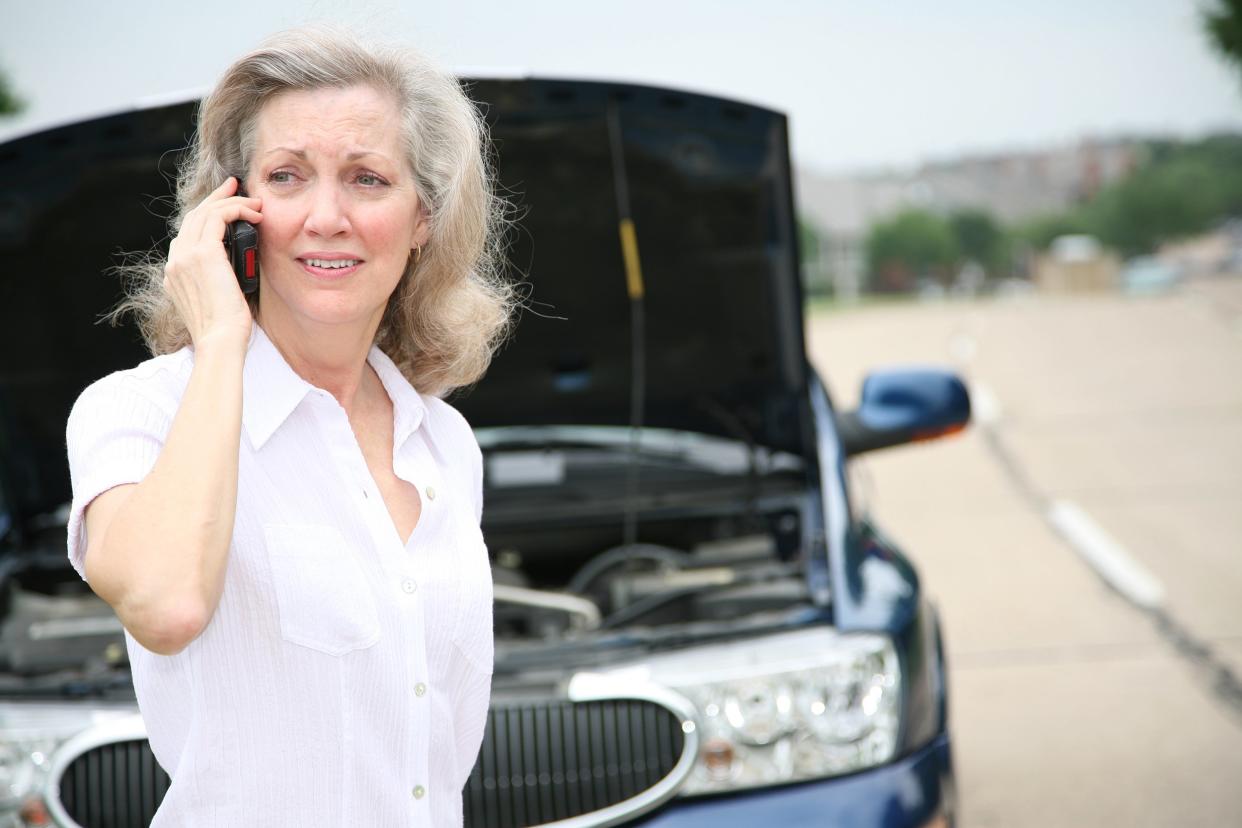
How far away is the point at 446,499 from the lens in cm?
181

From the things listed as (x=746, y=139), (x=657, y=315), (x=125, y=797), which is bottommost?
(x=125, y=797)

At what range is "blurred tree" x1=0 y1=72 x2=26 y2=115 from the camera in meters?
12.2

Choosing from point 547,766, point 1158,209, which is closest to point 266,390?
point 547,766

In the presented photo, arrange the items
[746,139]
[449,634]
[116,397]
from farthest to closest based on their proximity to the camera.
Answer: [746,139] < [449,634] < [116,397]

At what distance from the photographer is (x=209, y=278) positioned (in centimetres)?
157

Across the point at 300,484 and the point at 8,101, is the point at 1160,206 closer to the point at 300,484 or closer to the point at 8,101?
the point at 8,101

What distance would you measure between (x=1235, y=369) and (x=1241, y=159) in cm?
12693

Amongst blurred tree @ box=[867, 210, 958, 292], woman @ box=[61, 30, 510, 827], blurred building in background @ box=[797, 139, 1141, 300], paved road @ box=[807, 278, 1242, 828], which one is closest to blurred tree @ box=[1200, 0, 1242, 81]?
paved road @ box=[807, 278, 1242, 828]

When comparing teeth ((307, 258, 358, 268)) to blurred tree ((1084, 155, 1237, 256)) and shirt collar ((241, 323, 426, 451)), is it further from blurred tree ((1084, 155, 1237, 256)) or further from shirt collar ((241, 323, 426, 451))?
blurred tree ((1084, 155, 1237, 256))

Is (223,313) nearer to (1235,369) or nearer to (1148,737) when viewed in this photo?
(1148,737)

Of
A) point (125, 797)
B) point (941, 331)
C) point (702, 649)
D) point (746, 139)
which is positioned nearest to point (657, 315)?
point (746, 139)

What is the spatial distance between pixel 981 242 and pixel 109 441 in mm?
130964

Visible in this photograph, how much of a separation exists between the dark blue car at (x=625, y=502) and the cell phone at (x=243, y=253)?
116 centimetres

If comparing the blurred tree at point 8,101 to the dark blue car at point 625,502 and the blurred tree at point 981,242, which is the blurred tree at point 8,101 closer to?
the dark blue car at point 625,502
